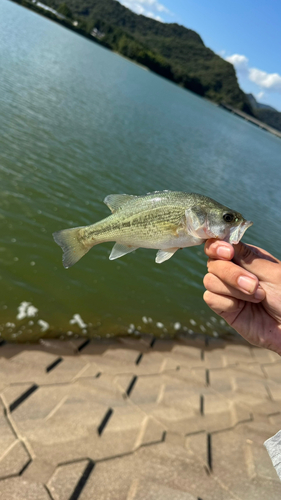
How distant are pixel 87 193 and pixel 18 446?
11.7 m

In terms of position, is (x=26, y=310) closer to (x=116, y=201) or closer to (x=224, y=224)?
(x=116, y=201)

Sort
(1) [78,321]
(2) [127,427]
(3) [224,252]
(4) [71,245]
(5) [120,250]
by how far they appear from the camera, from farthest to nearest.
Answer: (1) [78,321] < (2) [127,427] < (4) [71,245] < (5) [120,250] < (3) [224,252]

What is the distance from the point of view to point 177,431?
17.5 feet

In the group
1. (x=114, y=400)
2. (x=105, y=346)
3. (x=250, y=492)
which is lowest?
(x=105, y=346)

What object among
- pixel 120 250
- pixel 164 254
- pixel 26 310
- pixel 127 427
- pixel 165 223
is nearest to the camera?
pixel 165 223

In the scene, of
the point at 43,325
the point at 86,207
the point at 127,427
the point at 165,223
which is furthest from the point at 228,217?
the point at 86,207

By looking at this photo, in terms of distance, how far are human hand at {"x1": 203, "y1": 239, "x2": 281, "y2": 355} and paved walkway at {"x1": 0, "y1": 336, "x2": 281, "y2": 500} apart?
2.51 m

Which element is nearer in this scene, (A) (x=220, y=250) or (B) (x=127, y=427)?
(A) (x=220, y=250)

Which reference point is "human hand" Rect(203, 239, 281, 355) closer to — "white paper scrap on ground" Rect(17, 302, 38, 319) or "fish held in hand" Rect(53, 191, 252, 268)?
"fish held in hand" Rect(53, 191, 252, 268)

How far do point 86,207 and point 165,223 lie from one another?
11001mm

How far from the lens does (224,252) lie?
2.93 meters

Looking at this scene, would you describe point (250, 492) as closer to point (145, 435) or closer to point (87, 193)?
point (145, 435)

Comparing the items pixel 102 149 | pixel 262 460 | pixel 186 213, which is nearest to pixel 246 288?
pixel 186 213

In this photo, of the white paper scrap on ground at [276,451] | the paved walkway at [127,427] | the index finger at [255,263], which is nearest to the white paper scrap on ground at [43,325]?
the paved walkway at [127,427]
